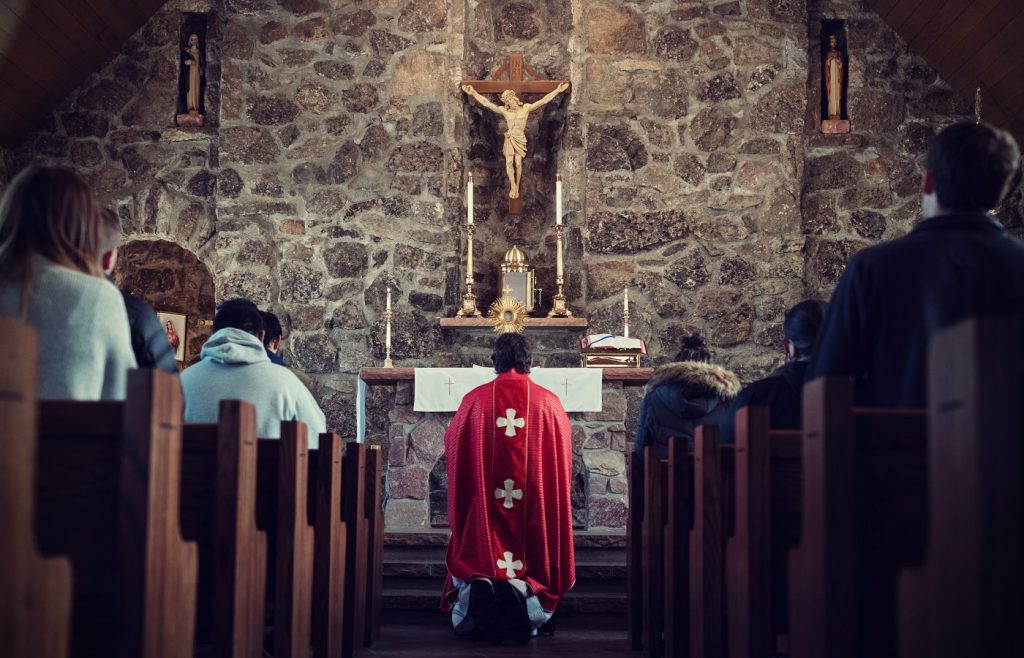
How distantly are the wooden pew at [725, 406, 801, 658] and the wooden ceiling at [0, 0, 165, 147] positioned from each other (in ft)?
20.1

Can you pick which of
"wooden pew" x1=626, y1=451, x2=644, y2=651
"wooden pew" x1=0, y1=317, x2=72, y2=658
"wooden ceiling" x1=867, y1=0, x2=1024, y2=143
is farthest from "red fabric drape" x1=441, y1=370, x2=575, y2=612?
"wooden ceiling" x1=867, y1=0, x2=1024, y2=143

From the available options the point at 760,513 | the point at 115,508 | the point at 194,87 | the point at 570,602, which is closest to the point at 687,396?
the point at 570,602

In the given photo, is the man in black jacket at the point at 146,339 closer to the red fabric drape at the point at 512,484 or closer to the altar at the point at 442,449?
the red fabric drape at the point at 512,484

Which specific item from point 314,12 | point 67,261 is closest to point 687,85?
point 314,12

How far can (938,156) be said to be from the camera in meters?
2.31

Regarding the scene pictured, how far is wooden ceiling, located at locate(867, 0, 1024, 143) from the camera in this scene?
6855 mm

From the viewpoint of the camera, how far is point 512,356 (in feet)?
15.8

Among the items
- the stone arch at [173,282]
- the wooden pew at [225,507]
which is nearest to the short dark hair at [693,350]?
the wooden pew at [225,507]

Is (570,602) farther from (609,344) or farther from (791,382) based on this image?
(791,382)

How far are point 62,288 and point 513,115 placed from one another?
19.5 feet

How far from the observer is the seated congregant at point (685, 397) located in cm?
413

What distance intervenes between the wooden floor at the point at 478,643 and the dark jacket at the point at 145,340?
1873 millimetres

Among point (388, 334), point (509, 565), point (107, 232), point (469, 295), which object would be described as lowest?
point (509, 565)

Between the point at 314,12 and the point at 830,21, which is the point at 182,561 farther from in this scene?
the point at 830,21
